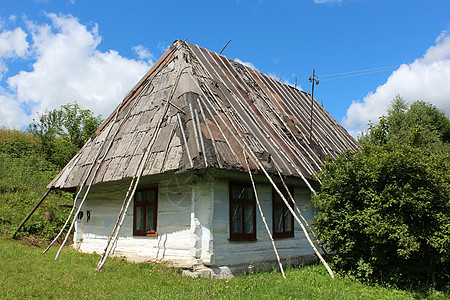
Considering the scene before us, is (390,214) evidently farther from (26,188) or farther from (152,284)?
(26,188)

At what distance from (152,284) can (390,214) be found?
4.57m

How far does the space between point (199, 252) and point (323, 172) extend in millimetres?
3254

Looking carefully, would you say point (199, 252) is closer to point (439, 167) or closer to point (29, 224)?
point (439, 167)

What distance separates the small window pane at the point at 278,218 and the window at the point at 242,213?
1.00m

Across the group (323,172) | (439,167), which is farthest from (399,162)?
(323,172)

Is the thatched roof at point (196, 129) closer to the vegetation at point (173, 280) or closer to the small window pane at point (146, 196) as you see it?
the small window pane at point (146, 196)

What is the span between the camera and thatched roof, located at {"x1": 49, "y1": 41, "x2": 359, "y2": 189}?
777cm

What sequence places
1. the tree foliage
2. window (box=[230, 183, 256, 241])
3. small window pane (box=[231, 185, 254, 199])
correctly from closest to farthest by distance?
the tree foliage < window (box=[230, 183, 256, 241]) < small window pane (box=[231, 185, 254, 199])

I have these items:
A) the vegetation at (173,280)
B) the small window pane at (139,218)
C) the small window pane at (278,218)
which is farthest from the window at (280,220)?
the small window pane at (139,218)

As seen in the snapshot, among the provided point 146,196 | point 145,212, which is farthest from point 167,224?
point 146,196

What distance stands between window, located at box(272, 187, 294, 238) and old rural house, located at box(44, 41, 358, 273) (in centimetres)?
3

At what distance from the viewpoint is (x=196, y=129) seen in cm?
795

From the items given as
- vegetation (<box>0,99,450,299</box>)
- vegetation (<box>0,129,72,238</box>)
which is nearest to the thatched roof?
vegetation (<box>0,99,450,299</box>)

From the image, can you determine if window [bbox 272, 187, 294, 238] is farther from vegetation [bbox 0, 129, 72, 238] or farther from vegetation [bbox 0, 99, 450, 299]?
vegetation [bbox 0, 129, 72, 238]
